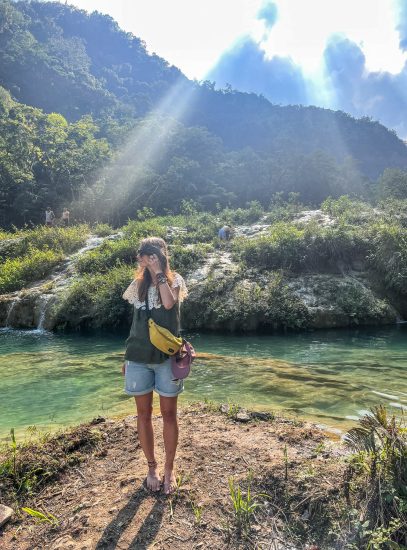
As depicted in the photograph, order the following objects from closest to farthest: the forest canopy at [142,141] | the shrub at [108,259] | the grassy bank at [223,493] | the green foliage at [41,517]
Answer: the grassy bank at [223,493] → the green foliage at [41,517] → the shrub at [108,259] → the forest canopy at [142,141]

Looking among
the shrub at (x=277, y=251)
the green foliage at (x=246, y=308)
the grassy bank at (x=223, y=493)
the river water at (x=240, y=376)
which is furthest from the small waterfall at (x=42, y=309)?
the grassy bank at (x=223, y=493)

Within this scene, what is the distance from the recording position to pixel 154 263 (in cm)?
371

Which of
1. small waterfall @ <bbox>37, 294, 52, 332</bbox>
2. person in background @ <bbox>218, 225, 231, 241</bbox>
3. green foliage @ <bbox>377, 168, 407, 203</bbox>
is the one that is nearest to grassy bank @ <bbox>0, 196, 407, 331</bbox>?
person in background @ <bbox>218, 225, 231, 241</bbox>

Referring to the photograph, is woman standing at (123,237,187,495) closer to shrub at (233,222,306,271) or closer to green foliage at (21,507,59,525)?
green foliage at (21,507,59,525)

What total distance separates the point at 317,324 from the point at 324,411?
8837mm

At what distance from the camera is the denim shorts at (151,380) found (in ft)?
12.0

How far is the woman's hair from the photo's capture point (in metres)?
3.72

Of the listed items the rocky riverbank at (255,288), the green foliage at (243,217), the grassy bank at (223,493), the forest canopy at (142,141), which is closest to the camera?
the grassy bank at (223,493)

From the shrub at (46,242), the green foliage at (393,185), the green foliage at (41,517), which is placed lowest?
the green foliage at (41,517)

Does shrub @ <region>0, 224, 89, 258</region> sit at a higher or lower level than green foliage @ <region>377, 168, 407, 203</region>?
lower

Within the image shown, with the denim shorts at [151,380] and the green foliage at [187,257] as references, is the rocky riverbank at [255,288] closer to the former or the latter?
the green foliage at [187,257]

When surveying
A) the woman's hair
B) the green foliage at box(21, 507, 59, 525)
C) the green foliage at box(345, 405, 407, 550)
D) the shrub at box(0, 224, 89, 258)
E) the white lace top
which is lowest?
the green foliage at box(21, 507, 59, 525)

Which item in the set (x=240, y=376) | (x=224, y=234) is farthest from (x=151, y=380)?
(x=224, y=234)

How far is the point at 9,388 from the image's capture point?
8883mm
